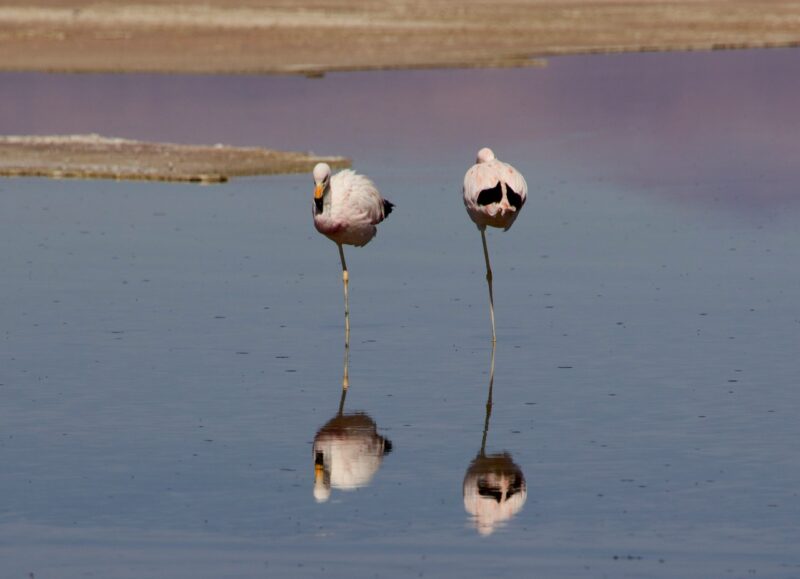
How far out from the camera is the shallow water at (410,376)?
8.23 meters

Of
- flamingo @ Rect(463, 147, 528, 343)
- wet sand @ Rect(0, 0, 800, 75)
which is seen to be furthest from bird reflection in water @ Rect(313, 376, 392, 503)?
wet sand @ Rect(0, 0, 800, 75)

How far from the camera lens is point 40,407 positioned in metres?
11.0

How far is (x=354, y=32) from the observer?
165 ft

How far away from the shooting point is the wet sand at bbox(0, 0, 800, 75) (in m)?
44.1

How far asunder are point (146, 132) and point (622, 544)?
2225 centimetres

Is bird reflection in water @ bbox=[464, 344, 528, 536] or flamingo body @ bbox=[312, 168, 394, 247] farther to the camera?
flamingo body @ bbox=[312, 168, 394, 247]

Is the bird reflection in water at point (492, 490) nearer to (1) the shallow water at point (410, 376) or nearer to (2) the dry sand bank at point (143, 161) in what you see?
(1) the shallow water at point (410, 376)

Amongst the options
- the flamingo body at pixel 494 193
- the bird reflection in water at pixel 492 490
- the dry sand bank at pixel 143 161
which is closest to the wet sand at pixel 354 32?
the dry sand bank at pixel 143 161

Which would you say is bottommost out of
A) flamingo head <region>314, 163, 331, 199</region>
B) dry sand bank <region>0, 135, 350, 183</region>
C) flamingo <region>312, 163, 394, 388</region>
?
flamingo head <region>314, 163, 331, 199</region>

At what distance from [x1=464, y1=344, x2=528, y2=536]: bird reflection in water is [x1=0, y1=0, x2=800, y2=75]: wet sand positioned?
3084 cm

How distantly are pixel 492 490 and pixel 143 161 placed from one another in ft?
51.9

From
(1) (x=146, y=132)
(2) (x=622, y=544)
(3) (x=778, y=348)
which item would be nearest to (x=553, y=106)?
(1) (x=146, y=132)

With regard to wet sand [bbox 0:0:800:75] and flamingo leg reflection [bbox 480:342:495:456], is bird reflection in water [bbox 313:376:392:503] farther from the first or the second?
wet sand [bbox 0:0:800:75]

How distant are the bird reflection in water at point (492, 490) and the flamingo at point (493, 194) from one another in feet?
14.6
